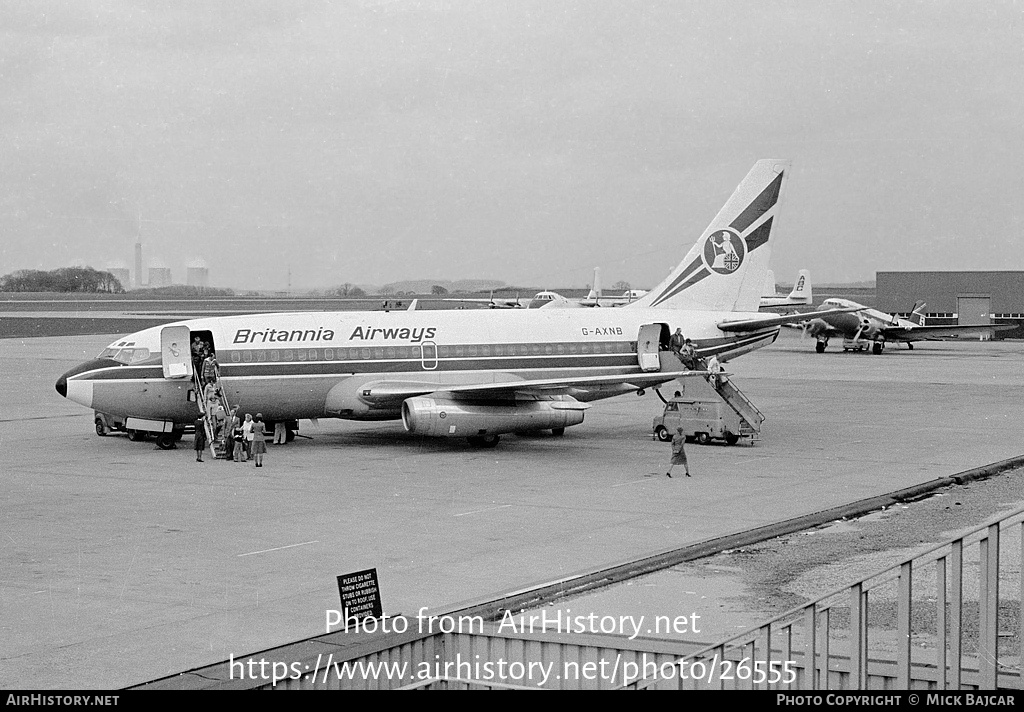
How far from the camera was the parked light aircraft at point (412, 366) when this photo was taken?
106ft

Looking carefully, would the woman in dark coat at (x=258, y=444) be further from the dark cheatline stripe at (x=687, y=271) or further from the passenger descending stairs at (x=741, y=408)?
the dark cheatline stripe at (x=687, y=271)

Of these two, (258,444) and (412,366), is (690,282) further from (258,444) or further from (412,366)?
(258,444)

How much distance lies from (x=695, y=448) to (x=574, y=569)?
15.9 meters

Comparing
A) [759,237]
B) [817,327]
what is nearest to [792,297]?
[817,327]

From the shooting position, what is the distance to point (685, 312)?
38500 millimetres

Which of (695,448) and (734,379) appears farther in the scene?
(734,379)

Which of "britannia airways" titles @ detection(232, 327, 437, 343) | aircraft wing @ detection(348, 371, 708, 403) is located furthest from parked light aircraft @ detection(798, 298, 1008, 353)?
"britannia airways" titles @ detection(232, 327, 437, 343)

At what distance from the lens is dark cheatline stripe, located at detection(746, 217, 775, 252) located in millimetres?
39844

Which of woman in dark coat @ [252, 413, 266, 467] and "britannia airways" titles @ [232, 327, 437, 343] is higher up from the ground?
"britannia airways" titles @ [232, 327, 437, 343]

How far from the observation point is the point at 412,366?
111 ft

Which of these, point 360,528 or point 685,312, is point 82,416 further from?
point 360,528

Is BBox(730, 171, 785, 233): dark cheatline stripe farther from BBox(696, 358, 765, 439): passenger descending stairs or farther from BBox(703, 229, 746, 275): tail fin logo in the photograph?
BBox(696, 358, 765, 439): passenger descending stairs

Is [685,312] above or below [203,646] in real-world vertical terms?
above
